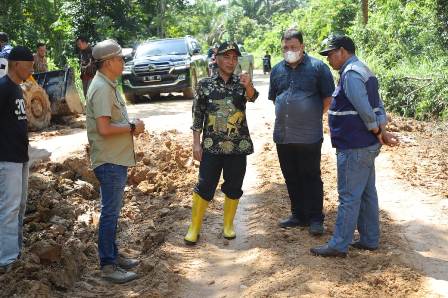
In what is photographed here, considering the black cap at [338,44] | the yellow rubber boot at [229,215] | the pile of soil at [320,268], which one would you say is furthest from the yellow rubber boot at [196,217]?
the black cap at [338,44]

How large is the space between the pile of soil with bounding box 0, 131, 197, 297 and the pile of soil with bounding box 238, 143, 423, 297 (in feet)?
2.72

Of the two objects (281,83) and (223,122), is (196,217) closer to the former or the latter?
(223,122)

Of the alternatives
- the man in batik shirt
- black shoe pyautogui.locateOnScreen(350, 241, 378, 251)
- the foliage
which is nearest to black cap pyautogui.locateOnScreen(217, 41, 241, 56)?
the man in batik shirt

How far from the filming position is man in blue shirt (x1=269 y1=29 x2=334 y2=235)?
5027 mm

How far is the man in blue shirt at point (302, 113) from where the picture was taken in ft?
16.5

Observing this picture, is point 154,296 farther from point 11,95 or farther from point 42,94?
point 42,94

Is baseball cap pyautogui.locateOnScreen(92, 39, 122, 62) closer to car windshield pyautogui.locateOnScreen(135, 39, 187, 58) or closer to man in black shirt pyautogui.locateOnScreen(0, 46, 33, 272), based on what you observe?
man in black shirt pyautogui.locateOnScreen(0, 46, 33, 272)

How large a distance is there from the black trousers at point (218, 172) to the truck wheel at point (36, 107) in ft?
19.0

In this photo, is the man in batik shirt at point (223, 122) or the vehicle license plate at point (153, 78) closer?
the man in batik shirt at point (223, 122)

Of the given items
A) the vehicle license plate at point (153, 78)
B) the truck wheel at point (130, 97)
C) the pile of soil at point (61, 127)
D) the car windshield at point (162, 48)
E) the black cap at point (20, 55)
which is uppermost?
the car windshield at point (162, 48)

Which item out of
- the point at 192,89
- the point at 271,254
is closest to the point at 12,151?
the point at 271,254

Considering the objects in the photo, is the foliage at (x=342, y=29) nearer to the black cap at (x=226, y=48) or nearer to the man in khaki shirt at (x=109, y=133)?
the black cap at (x=226, y=48)

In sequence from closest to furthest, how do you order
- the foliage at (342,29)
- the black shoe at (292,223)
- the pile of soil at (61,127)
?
1. the black shoe at (292,223)
2. the pile of soil at (61,127)
3. the foliage at (342,29)

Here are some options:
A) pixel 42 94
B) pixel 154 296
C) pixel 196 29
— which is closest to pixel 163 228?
pixel 154 296
